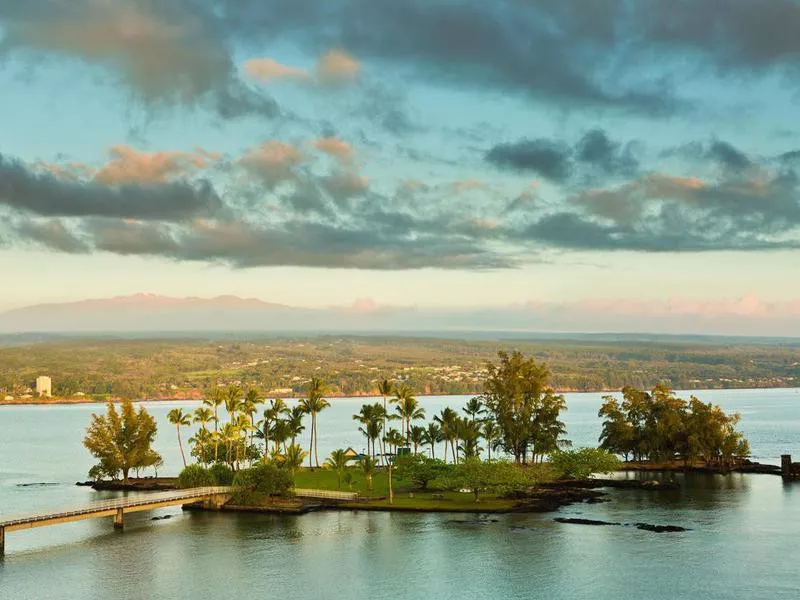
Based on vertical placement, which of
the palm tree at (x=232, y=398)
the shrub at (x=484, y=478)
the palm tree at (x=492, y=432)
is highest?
the palm tree at (x=232, y=398)

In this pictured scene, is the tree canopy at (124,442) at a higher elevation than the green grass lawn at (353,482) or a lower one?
higher

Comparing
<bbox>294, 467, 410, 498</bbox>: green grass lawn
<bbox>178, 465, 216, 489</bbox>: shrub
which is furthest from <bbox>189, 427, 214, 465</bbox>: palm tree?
<bbox>178, 465, 216, 489</bbox>: shrub

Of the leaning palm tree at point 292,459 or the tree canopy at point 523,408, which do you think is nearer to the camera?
the leaning palm tree at point 292,459

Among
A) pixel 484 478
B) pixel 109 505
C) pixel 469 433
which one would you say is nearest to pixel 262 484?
pixel 109 505

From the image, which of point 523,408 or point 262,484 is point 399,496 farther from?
point 523,408

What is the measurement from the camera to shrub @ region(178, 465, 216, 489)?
4528 inches

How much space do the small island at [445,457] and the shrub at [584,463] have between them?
0.15 metres

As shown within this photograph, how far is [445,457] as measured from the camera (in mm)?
147125

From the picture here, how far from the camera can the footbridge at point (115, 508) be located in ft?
282

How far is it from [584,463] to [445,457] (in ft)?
93.3

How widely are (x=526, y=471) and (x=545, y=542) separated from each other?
3938 centimetres

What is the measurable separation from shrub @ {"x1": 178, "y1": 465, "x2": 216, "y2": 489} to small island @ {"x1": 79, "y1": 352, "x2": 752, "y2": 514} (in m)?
0.17

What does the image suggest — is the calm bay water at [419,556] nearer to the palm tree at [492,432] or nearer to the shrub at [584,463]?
the shrub at [584,463]

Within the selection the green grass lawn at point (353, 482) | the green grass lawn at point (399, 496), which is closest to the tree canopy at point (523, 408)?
the green grass lawn at point (353, 482)
